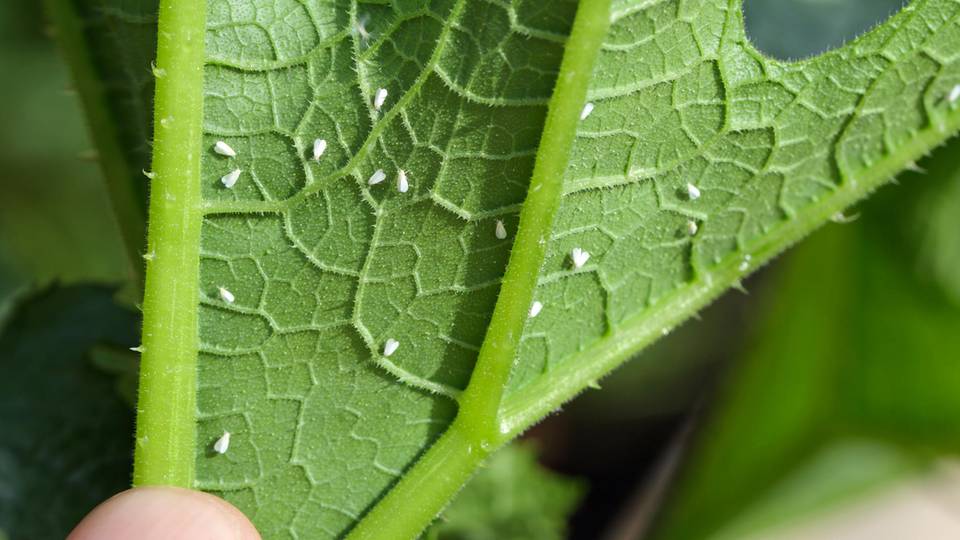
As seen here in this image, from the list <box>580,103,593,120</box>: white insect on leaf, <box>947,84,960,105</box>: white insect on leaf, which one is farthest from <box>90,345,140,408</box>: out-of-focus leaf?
<box>947,84,960,105</box>: white insect on leaf

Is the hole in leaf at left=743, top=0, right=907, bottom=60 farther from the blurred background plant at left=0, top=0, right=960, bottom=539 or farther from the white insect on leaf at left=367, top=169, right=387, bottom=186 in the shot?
the white insect on leaf at left=367, top=169, right=387, bottom=186

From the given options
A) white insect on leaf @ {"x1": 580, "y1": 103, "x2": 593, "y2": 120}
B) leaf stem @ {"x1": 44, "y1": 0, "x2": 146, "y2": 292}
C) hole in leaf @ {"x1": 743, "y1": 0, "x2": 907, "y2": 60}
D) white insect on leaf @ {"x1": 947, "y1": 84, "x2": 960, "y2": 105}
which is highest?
hole in leaf @ {"x1": 743, "y1": 0, "x2": 907, "y2": 60}

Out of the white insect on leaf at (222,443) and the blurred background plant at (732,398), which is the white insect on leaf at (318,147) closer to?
the white insect on leaf at (222,443)

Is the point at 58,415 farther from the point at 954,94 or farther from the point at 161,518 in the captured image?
the point at 954,94

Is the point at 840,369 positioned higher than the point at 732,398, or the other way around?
the point at 840,369

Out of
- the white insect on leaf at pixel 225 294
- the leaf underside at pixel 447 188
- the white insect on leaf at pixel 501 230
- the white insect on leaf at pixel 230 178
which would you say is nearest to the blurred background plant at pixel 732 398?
the leaf underside at pixel 447 188

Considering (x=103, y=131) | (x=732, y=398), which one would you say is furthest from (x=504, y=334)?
(x=732, y=398)

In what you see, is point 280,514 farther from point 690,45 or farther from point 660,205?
point 690,45
